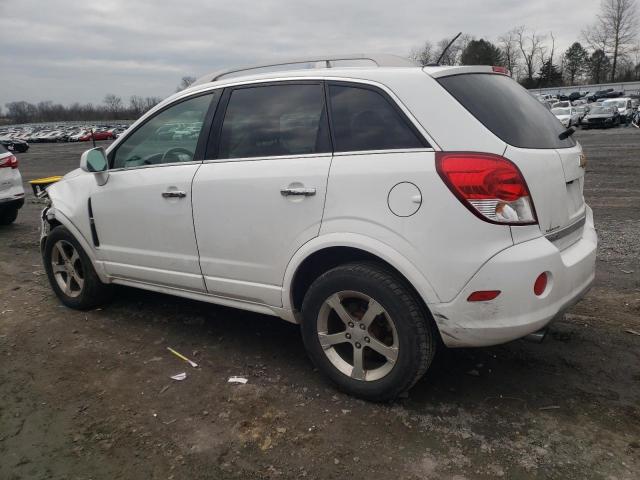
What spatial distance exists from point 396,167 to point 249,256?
112 cm

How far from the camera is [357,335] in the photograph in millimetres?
2938

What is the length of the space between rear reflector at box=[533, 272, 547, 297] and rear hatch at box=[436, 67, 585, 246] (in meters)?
0.24

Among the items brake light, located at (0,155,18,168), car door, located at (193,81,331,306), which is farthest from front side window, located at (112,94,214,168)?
brake light, located at (0,155,18,168)

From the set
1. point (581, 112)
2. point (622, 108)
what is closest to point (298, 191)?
point (622, 108)

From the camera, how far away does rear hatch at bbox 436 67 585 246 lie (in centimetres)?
263

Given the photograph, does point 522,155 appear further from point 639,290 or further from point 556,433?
point 639,290

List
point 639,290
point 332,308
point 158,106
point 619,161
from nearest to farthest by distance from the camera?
point 332,308
point 158,106
point 639,290
point 619,161

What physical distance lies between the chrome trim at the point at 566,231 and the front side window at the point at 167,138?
90.7 inches

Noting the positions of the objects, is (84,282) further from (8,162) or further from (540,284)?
(8,162)

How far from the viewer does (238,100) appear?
3.48 meters

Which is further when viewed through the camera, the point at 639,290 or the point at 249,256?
the point at 639,290

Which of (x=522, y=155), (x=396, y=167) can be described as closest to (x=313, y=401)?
(x=396, y=167)

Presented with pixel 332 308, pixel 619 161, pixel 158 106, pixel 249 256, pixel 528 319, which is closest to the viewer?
pixel 528 319

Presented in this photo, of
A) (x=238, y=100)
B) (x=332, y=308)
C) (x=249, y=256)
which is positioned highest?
(x=238, y=100)
